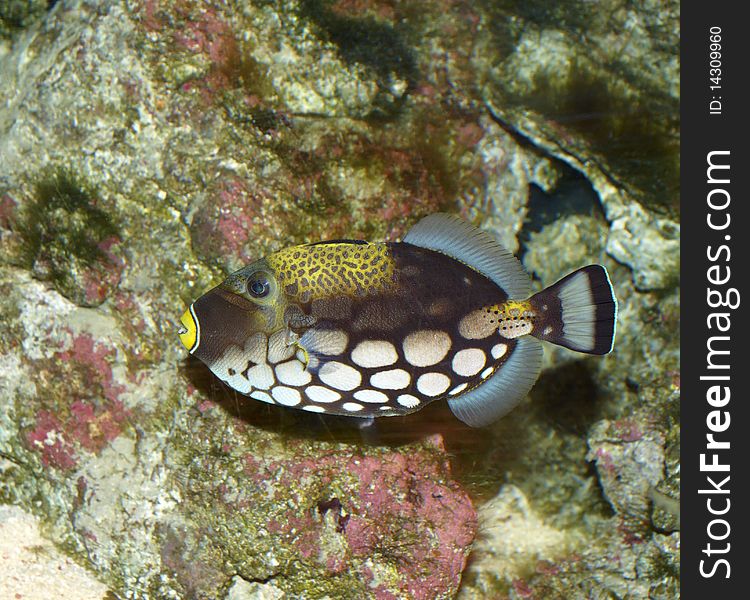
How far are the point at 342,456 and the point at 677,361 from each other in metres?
2.38

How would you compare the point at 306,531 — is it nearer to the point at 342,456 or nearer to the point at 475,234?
the point at 342,456

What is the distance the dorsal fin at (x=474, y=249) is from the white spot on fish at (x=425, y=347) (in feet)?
1.02

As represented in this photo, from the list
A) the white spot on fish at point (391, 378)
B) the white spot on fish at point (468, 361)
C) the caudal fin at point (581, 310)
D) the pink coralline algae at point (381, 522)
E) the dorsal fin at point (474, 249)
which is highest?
the dorsal fin at point (474, 249)

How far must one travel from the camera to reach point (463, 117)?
3.96 m

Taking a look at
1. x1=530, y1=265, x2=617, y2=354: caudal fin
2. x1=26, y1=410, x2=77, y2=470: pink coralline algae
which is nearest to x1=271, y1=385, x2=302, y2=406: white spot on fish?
x1=530, y1=265, x2=617, y2=354: caudal fin

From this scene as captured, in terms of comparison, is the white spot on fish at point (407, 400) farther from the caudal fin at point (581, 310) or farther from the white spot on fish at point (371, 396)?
the caudal fin at point (581, 310)

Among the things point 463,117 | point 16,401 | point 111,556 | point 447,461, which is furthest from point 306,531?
point 463,117

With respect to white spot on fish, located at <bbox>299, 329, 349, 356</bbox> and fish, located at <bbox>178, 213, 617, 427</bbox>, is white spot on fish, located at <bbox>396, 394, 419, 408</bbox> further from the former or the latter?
white spot on fish, located at <bbox>299, 329, 349, 356</bbox>

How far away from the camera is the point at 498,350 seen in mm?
2469

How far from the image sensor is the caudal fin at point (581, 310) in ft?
7.79

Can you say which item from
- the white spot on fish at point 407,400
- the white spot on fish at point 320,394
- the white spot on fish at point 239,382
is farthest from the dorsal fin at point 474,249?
the white spot on fish at point 239,382

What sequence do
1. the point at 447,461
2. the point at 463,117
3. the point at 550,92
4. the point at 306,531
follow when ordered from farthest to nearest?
the point at 550,92 < the point at 463,117 < the point at 447,461 < the point at 306,531

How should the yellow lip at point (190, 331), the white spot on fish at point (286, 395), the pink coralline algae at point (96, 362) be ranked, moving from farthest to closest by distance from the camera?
the pink coralline algae at point (96, 362), the white spot on fish at point (286, 395), the yellow lip at point (190, 331)

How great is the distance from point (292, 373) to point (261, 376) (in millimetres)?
111
